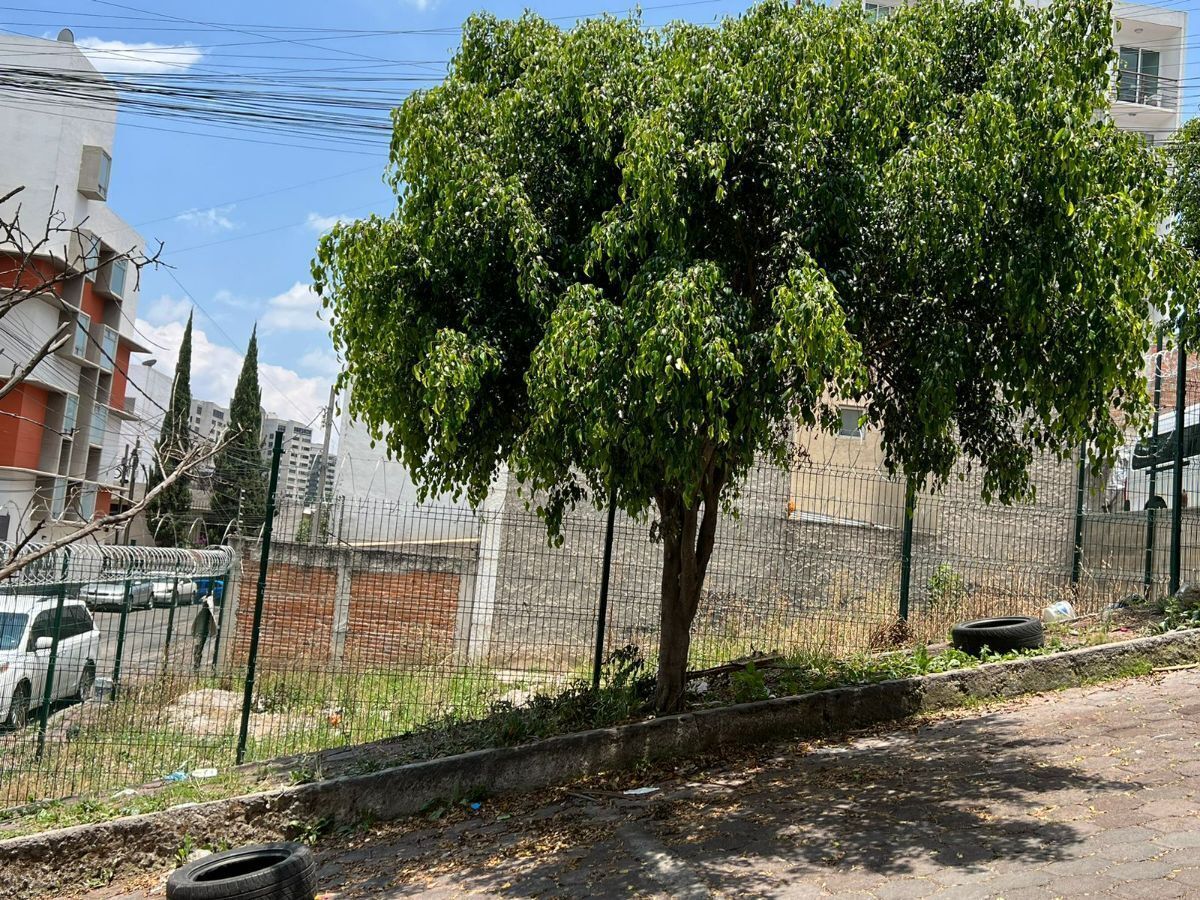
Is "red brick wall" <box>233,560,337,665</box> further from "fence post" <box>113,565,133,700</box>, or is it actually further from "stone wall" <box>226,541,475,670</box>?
"fence post" <box>113,565,133,700</box>

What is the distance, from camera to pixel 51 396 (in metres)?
35.0

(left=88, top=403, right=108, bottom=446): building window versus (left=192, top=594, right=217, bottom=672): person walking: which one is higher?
(left=88, top=403, right=108, bottom=446): building window

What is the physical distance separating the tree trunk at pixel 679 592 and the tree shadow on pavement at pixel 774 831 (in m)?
0.79

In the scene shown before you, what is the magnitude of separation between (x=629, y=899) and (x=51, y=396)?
117 feet

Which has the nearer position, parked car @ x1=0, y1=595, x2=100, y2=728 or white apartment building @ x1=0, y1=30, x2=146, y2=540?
parked car @ x1=0, y1=595, x2=100, y2=728

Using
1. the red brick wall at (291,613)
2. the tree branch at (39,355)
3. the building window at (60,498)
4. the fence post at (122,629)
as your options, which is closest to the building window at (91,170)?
the building window at (60,498)

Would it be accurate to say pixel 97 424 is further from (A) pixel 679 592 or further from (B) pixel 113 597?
(A) pixel 679 592

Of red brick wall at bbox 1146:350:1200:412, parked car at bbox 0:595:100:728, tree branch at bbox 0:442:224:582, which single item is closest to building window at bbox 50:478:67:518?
tree branch at bbox 0:442:224:582

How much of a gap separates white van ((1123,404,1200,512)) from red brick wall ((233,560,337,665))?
9.26 m

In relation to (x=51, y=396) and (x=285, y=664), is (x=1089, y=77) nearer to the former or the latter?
(x=285, y=664)

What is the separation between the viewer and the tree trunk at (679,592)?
802 cm

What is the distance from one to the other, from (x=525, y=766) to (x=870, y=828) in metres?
2.69

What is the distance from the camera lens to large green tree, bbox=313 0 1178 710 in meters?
6.16

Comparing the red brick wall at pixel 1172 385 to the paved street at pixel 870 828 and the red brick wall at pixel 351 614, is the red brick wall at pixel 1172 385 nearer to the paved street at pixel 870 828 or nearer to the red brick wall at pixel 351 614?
the paved street at pixel 870 828
